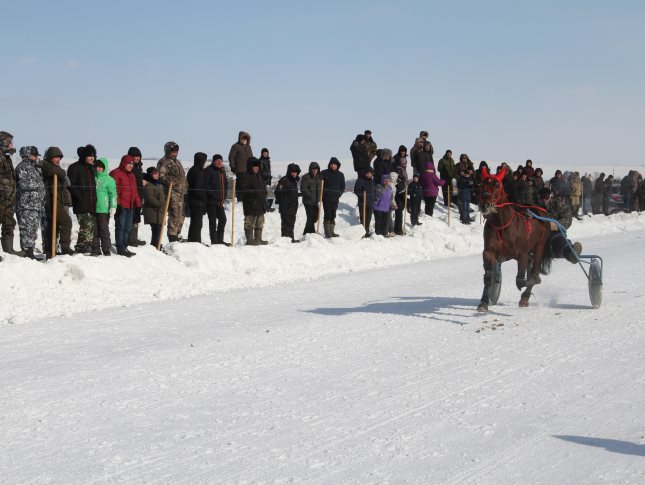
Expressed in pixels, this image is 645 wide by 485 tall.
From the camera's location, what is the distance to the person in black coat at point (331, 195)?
21109mm

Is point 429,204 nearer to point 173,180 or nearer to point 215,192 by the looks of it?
point 215,192

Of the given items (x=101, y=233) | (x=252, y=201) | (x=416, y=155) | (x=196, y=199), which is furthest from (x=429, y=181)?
(x=101, y=233)

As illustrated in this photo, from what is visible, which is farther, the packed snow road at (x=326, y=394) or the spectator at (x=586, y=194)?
the spectator at (x=586, y=194)

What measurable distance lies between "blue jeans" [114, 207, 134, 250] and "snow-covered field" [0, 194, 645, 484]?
0.57m

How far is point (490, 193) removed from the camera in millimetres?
11469

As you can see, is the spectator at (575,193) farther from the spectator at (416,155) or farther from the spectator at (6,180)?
the spectator at (6,180)

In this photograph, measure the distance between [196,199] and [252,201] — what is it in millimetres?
1304

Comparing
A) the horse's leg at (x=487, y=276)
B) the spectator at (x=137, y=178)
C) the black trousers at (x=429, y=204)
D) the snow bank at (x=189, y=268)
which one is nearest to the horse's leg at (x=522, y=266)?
the horse's leg at (x=487, y=276)

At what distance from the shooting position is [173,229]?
17.9 meters

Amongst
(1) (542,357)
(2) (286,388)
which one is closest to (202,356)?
(2) (286,388)

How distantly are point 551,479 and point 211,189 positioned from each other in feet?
43.1

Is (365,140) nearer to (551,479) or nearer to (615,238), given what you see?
(615,238)

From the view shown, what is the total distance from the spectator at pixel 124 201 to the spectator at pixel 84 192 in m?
0.64

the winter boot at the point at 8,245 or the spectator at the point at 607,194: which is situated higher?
the spectator at the point at 607,194
